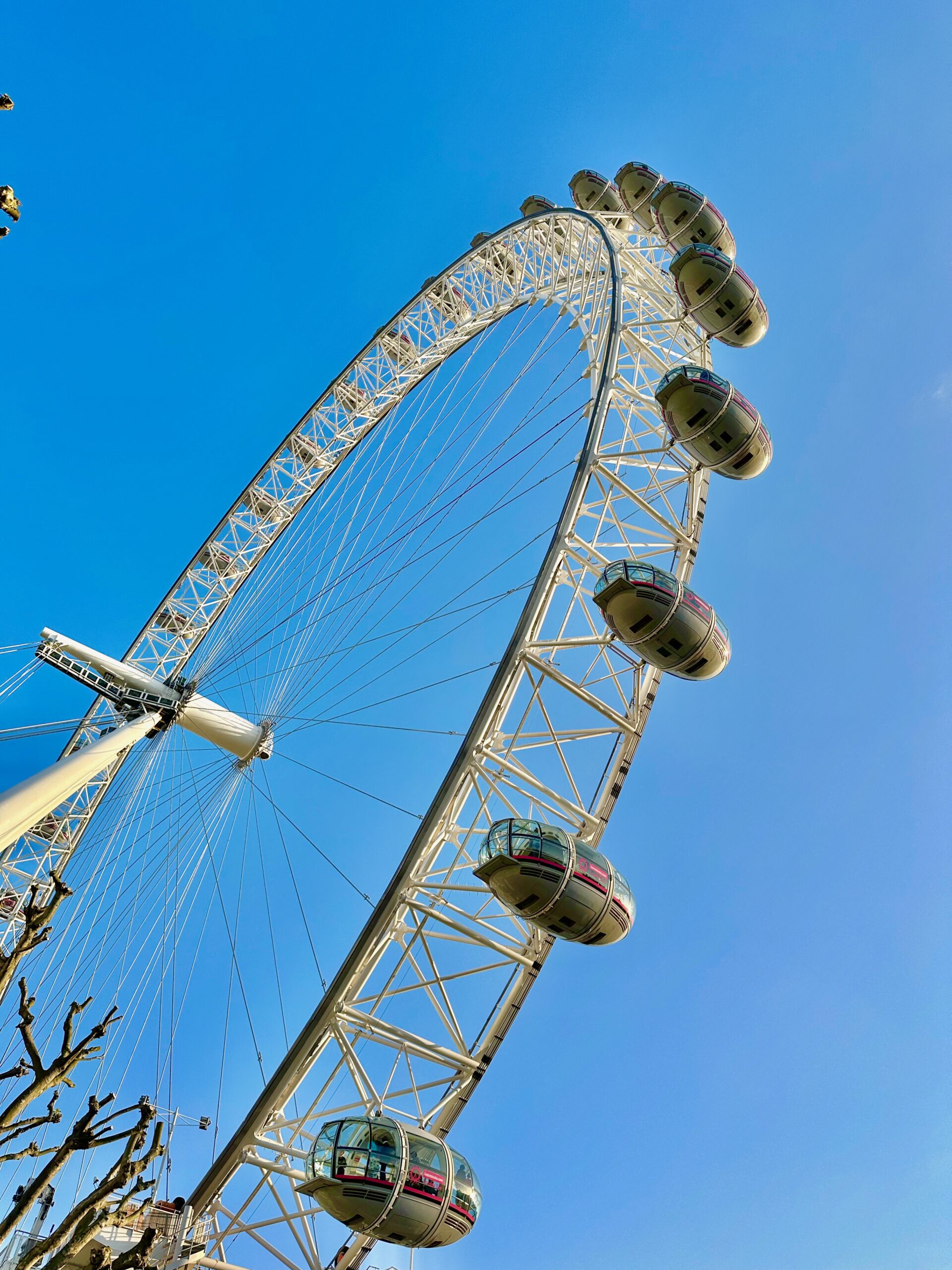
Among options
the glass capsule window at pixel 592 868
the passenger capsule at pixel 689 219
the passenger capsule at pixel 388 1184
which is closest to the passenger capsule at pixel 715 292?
the passenger capsule at pixel 689 219

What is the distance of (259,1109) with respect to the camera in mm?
11773

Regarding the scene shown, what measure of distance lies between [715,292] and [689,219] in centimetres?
364

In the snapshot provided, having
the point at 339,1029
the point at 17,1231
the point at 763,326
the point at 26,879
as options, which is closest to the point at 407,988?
the point at 339,1029

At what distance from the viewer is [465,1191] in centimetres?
1091

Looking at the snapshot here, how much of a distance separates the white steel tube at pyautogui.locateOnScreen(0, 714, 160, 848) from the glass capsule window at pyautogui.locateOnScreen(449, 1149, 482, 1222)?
7600mm

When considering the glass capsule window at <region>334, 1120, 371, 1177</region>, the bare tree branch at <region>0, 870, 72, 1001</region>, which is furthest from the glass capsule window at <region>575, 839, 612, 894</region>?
the bare tree branch at <region>0, 870, 72, 1001</region>

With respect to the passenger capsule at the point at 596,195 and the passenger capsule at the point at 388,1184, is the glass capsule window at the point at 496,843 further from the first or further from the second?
the passenger capsule at the point at 596,195

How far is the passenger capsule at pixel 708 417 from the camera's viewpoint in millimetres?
16391

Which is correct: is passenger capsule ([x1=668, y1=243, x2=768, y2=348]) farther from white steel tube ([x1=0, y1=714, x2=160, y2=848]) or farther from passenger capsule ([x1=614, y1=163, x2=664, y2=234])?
white steel tube ([x1=0, y1=714, x2=160, y2=848])

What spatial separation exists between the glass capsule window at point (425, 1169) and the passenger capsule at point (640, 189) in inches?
758

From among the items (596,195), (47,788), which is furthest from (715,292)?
(47,788)

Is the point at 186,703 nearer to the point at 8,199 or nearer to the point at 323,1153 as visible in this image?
the point at 323,1153

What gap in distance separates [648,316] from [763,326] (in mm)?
2336

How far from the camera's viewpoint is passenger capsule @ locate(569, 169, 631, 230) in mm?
23766
